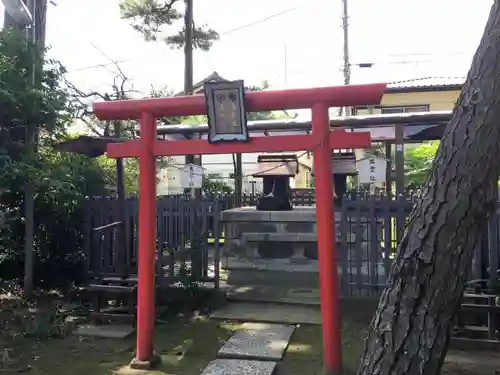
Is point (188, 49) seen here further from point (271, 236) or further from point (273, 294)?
point (273, 294)

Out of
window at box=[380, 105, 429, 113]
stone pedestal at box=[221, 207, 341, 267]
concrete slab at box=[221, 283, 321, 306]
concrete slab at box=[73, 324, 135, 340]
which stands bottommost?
concrete slab at box=[73, 324, 135, 340]

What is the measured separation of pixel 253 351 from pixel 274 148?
2.18 m

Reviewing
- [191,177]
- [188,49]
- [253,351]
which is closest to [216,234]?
[253,351]

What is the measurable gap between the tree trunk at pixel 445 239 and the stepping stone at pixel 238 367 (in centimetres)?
238

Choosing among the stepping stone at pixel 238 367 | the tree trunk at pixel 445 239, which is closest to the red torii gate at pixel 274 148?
the stepping stone at pixel 238 367

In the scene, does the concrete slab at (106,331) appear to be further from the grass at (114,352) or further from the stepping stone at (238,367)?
the stepping stone at (238,367)

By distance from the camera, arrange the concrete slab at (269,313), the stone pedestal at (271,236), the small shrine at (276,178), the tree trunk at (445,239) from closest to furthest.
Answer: the tree trunk at (445,239), the concrete slab at (269,313), the stone pedestal at (271,236), the small shrine at (276,178)

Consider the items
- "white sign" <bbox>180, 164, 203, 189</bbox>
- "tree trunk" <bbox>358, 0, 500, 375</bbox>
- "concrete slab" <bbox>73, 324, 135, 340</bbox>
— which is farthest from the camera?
"white sign" <bbox>180, 164, 203, 189</bbox>

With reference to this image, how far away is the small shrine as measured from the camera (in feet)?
32.9

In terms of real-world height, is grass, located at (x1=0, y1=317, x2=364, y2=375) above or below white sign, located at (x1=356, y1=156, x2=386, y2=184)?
below

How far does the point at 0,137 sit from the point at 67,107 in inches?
45.4

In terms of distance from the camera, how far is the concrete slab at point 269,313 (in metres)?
6.61

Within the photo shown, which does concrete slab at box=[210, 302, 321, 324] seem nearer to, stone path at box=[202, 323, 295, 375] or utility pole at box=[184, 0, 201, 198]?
stone path at box=[202, 323, 295, 375]

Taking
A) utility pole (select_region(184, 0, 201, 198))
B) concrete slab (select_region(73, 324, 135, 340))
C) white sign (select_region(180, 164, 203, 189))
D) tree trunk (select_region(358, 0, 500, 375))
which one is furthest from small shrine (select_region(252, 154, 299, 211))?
tree trunk (select_region(358, 0, 500, 375))
